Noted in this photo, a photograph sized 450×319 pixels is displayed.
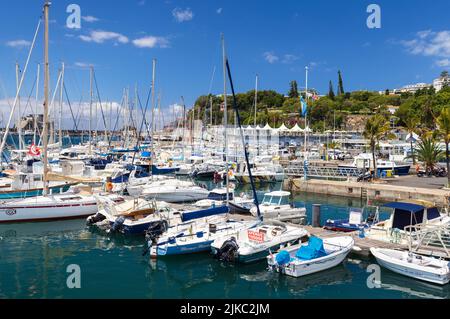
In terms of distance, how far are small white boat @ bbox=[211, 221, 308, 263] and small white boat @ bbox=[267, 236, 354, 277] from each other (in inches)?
45.0

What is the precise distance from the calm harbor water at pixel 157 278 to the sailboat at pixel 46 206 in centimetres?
442

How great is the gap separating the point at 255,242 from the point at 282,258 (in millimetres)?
2366

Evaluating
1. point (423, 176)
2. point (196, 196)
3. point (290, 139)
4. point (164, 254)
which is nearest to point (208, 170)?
point (196, 196)

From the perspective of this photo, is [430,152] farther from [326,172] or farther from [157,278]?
[157,278]

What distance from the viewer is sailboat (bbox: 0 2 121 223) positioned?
27297 millimetres

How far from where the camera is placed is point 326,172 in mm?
51781

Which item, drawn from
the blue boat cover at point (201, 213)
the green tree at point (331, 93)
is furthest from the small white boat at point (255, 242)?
the green tree at point (331, 93)

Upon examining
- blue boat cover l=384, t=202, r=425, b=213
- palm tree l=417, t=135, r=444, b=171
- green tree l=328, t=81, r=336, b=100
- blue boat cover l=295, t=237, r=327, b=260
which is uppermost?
green tree l=328, t=81, r=336, b=100

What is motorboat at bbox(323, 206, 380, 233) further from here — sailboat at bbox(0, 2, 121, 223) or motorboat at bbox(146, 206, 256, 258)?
sailboat at bbox(0, 2, 121, 223)

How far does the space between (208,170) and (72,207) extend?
2808cm

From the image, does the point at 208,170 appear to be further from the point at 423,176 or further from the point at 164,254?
the point at 164,254

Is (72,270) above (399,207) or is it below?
below

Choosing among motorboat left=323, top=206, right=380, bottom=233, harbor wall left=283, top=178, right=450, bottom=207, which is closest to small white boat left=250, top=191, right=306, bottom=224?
motorboat left=323, top=206, right=380, bottom=233
